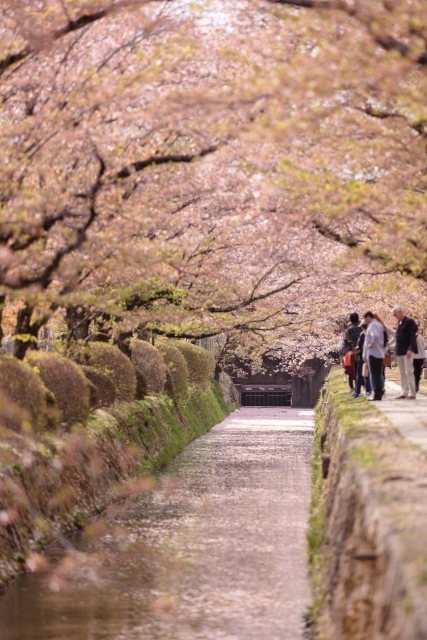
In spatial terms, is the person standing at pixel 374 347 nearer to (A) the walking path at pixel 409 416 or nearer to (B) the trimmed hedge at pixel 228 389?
(A) the walking path at pixel 409 416

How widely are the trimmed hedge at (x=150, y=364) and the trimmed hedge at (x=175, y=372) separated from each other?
2964 mm

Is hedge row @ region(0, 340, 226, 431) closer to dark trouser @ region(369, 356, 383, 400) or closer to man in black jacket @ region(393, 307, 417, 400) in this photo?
dark trouser @ region(369, 356, 383, 400)

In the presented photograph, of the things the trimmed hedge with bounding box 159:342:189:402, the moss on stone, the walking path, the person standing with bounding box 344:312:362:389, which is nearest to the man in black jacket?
the walking path

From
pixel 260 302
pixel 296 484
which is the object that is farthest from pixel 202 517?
pixel 260 302

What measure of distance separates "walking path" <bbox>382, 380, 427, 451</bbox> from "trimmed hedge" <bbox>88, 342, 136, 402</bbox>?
273 inches

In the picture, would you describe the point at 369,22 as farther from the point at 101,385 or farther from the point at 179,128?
the point at 101,385

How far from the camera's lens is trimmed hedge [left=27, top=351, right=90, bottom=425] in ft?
68.5

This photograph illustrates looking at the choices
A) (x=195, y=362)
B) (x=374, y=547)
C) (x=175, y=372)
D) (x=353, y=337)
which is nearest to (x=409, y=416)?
(x=353, y=337)

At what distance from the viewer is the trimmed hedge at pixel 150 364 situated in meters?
33.5

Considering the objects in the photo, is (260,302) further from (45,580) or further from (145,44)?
(45,580)

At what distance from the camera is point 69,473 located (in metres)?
19.0

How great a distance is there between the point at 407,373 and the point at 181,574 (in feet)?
36.8

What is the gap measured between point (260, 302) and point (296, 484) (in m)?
6.95

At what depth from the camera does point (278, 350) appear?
221 ft
